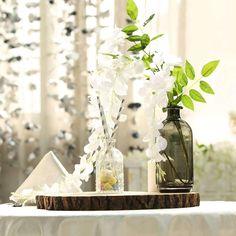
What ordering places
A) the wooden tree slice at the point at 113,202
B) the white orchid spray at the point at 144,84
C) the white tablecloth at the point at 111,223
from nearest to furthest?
the white tablecloth at the point at 111,223
the wooden tree slice at the point at 113,202
the white orchid spray at the point at 144,84

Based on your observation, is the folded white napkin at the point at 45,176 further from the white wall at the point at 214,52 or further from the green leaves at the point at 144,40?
the white wall at the point at 214,52

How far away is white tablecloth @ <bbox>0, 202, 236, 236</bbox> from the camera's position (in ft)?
4.53

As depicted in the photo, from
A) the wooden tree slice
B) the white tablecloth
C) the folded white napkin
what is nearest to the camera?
the white tablecloth

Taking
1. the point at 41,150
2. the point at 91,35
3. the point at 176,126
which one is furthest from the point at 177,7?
the point at 176,126

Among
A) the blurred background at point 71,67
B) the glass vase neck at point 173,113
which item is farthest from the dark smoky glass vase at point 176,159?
the blurred background at point 71,67

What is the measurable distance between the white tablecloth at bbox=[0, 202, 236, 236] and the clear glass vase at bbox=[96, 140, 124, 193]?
25 cm

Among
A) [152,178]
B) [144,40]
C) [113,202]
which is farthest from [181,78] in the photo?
[113,202]

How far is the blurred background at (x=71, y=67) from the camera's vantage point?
10.2ft

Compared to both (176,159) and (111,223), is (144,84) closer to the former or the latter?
(176,159)

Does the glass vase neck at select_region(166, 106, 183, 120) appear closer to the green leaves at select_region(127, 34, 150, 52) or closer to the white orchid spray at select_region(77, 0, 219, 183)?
the white orchid spray at select_region(77, 0, 219, 183)

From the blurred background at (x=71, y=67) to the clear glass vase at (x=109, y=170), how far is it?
139cm

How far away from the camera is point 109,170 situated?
1.70 m

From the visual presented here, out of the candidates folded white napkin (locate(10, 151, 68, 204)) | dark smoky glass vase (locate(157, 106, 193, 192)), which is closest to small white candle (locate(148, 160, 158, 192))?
dark smoky glass vase (locate(157, 106, 193, 192))

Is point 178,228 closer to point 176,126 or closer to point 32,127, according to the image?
point 176,126
